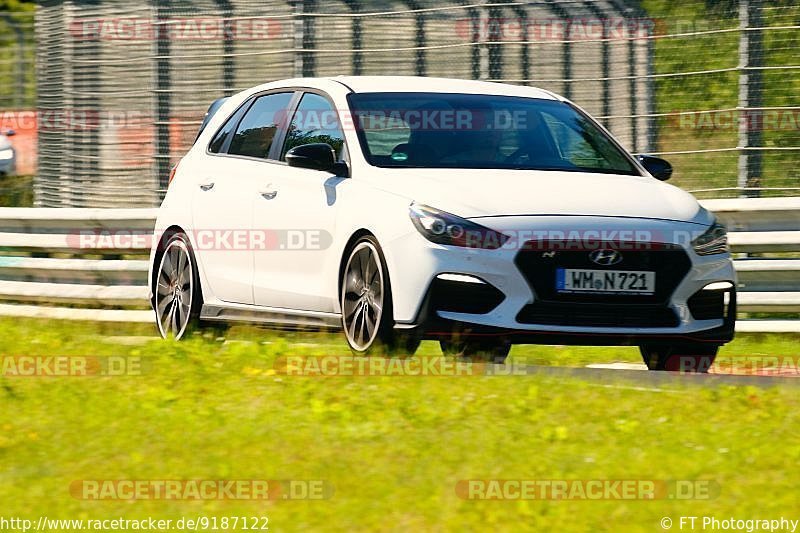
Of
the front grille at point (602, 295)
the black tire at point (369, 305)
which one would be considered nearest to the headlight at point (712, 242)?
the front grille at point (602, 295)

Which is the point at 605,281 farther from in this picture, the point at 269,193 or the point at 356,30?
the point at 356,30

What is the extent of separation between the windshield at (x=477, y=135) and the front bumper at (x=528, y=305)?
3.22 feet

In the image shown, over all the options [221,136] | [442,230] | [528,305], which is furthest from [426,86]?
[528,305]

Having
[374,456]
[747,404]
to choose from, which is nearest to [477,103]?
[747,404]

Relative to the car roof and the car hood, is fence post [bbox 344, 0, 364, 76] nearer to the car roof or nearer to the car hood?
the car roof

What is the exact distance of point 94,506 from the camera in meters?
5.73

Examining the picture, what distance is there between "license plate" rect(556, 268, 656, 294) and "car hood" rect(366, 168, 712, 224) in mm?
311

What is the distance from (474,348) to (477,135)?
60.5 inches

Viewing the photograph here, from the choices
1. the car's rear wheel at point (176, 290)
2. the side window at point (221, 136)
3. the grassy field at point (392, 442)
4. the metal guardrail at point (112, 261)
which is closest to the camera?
the grassy field at point (392, 442)

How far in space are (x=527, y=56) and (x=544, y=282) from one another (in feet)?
20.7

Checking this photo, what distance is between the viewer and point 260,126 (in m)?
10.6

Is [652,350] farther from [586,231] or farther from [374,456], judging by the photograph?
[374,456]

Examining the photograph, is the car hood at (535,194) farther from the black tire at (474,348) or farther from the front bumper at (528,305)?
the black tire at (474,348)

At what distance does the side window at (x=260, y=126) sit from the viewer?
10422 mm
